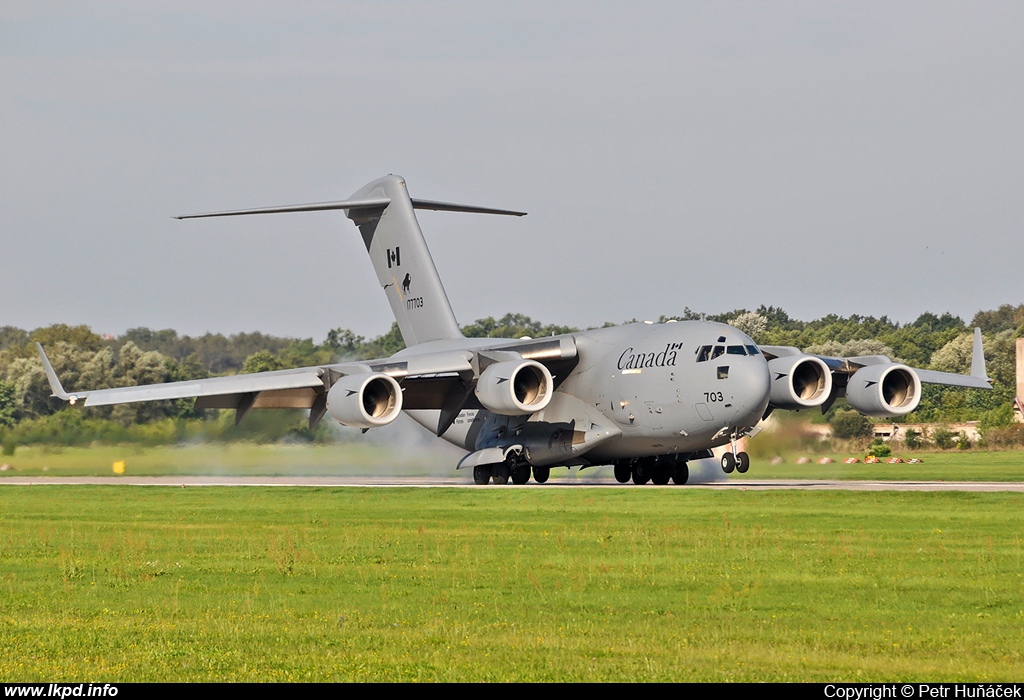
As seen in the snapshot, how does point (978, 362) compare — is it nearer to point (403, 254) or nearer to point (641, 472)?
point (641, 472)

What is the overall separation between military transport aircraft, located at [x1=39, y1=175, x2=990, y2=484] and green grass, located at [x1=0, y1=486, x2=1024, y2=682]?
535 cm

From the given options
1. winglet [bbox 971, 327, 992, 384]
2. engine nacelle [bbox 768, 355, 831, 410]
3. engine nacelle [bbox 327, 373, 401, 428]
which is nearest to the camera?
engine nacelle [bbox 327, 373, 401, 428]

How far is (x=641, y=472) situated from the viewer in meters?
29.3

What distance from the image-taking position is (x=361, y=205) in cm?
3419

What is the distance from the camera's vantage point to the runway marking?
25625mm

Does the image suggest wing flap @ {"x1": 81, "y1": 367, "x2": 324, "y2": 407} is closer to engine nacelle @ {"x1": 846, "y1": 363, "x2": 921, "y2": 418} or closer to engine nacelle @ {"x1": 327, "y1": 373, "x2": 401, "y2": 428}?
engine nacelle @ {"x1": 327, "y1": 373, "x2": 401, "y2": 428}

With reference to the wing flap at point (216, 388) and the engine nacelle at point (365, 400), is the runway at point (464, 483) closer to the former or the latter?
the wing flap at point (216, 388)

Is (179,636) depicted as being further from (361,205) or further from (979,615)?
(361,205)

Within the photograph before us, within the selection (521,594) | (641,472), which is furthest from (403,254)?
(521,594)

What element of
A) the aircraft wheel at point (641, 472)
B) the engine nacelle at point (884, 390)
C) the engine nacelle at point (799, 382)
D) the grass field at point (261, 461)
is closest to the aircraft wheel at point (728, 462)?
the engine nacelle at point (799, 382)

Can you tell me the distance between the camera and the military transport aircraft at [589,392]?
25.6m

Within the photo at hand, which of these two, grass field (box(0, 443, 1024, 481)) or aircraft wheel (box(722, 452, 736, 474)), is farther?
grass field (box(0, 443, 1024, 481))

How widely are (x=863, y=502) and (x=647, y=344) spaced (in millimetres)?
7249

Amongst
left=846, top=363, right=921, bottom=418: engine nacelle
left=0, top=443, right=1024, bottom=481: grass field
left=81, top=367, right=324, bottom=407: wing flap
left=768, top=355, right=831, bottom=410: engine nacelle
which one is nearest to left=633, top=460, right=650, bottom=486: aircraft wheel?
left=768, top=355, right=831, bottom=410: engine nacelle
